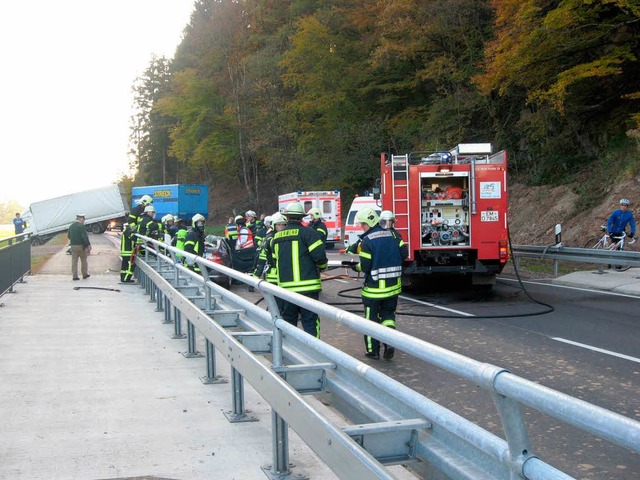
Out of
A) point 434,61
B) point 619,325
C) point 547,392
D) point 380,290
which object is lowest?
point 619,325

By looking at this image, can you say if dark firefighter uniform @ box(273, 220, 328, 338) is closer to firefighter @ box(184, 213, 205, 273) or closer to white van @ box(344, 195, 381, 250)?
firefighter @ box(184, 213, 205, 273)

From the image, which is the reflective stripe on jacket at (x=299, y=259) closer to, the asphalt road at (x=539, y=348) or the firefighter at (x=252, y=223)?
the asphalt road at (x=539, y=348)

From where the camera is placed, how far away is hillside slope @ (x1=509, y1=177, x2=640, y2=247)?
2228cm

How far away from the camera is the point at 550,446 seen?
546cm

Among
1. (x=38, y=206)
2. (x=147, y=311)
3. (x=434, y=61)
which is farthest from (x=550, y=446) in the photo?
(x=38, y=206)

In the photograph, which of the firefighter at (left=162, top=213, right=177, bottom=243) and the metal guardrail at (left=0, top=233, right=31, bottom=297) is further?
the firefighter at (left=162, top=213, right=177, bottom=243)

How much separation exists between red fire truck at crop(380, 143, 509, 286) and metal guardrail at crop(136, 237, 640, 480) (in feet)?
29.4

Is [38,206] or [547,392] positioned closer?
[547,392]

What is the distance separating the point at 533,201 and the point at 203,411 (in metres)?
23.1

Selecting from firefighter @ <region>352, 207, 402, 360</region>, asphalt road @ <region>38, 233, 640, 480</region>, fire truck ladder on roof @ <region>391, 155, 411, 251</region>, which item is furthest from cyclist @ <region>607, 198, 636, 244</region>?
firefighter @ <region>352, 207, 402, 360</region>

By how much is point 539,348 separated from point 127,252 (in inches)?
436

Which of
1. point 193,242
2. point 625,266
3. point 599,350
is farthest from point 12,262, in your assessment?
point 625,266

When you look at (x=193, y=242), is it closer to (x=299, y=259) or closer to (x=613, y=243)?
(x=299, y=259)

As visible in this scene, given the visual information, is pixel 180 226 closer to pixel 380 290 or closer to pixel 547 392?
pixel 380 290
